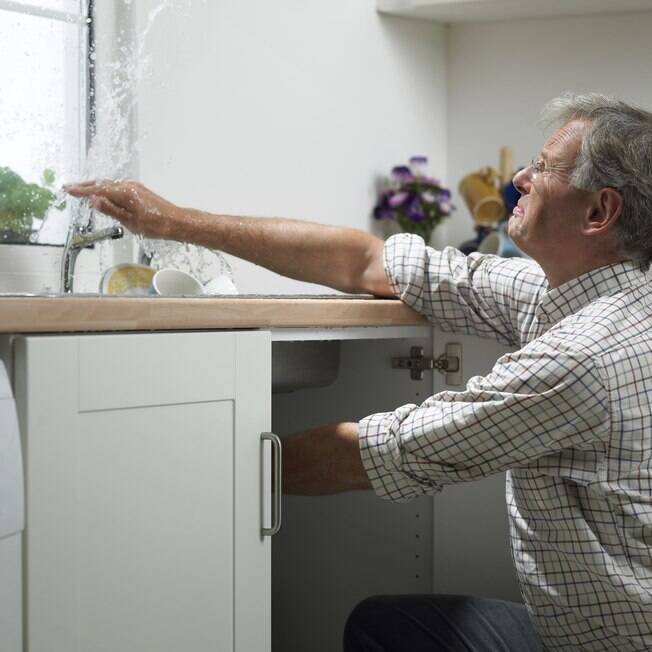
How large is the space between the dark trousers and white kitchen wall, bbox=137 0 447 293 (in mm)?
930

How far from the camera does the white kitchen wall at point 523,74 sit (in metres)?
2.60

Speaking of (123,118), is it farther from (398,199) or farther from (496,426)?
(496,426)

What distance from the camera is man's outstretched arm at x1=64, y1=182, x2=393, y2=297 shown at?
1514 millimetres

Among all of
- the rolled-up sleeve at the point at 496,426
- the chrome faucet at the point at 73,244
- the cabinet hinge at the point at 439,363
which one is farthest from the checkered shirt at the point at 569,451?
the chrome faucet at the point at 73,244

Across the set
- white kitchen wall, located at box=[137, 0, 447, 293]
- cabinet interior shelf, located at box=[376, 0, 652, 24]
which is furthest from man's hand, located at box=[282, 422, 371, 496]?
cabinet interior shelf, located at box=[376, 0, 652, 24]

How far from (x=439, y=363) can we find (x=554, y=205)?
1.20ft

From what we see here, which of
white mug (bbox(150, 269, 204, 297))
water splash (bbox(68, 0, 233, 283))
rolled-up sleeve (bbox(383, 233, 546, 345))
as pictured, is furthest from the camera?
water splash (bbox(68, 0, 233, 283))

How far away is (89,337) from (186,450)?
0.18 m

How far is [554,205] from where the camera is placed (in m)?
1.32

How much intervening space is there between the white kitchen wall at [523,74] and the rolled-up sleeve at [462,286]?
128 cm

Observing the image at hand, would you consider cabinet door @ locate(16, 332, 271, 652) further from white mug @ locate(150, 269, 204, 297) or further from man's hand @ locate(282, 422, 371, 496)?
white mug @ locate(150, 269, 204, 297)

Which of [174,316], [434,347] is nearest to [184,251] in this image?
[434,347]

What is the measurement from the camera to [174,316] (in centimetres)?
109

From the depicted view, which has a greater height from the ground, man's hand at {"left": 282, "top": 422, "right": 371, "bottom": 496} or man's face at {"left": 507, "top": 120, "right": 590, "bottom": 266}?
man's face at {"left": 507, "top": 120, "right": 590, "bottom": 266}
